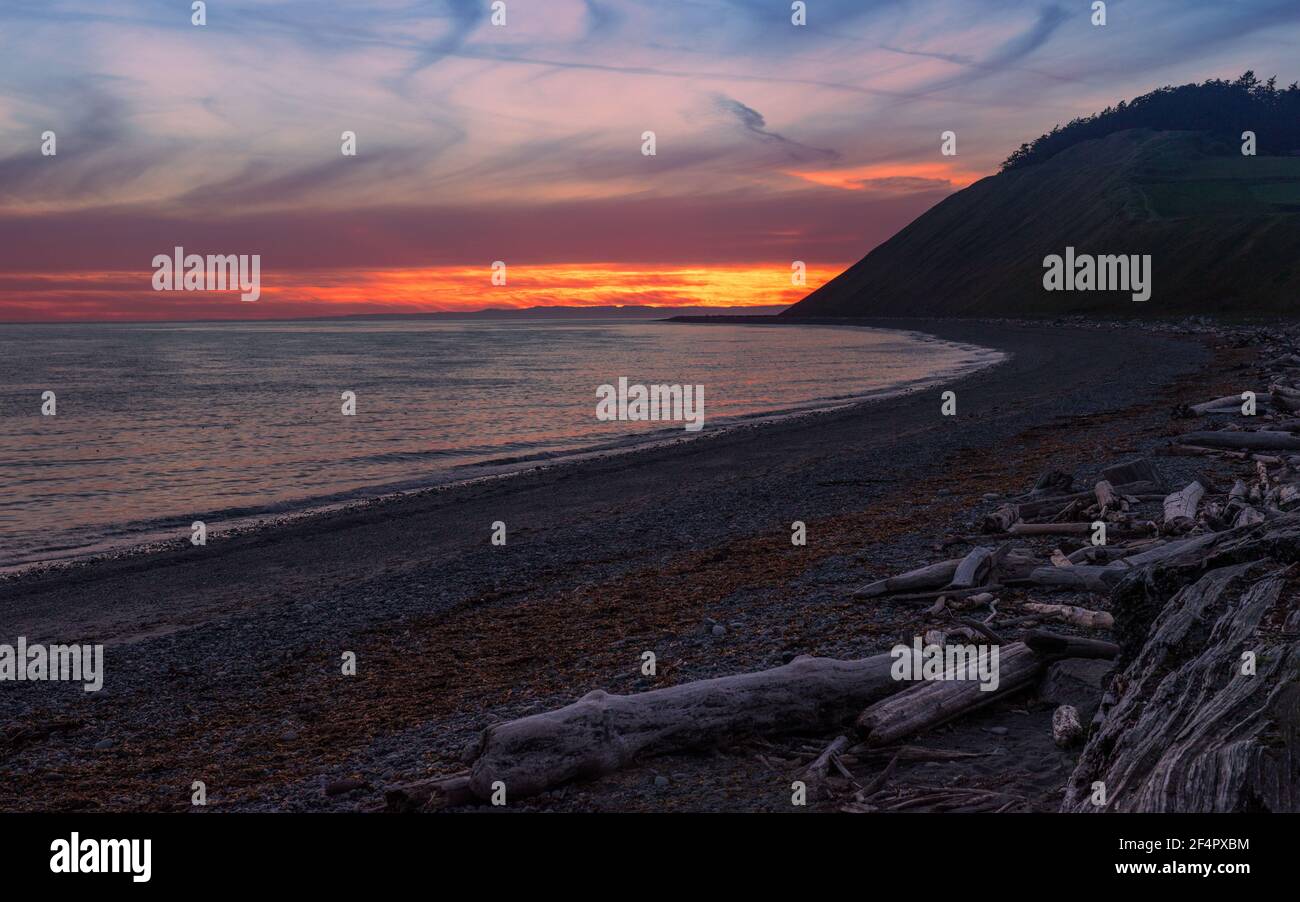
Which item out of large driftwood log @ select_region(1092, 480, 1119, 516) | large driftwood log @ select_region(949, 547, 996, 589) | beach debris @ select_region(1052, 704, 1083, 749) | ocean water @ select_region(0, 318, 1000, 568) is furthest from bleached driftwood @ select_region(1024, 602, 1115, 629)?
ocean water @ select_region(0, 318, 1000, 568)

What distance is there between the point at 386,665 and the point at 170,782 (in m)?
3.05

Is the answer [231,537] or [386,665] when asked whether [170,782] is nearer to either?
[386,665]

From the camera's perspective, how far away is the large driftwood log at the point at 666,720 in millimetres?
6266

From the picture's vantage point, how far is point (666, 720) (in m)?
6.72

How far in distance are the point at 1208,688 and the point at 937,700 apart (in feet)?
7.38

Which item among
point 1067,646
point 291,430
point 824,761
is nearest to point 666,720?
point 824,761

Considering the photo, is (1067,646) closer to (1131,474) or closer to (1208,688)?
(1208,688)

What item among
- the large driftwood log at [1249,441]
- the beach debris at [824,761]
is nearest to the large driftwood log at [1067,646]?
the beach debris at [824,761]

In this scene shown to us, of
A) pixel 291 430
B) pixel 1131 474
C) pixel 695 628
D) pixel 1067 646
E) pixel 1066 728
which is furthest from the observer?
pixel 291 430

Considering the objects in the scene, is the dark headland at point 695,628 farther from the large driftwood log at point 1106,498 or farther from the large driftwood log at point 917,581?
the large driftwood log at point 1106,498

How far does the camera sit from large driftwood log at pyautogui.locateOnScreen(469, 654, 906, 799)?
6266mm

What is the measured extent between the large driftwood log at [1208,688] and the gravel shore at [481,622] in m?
0.77

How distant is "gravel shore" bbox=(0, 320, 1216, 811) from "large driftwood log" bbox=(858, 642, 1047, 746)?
0.19 meters
